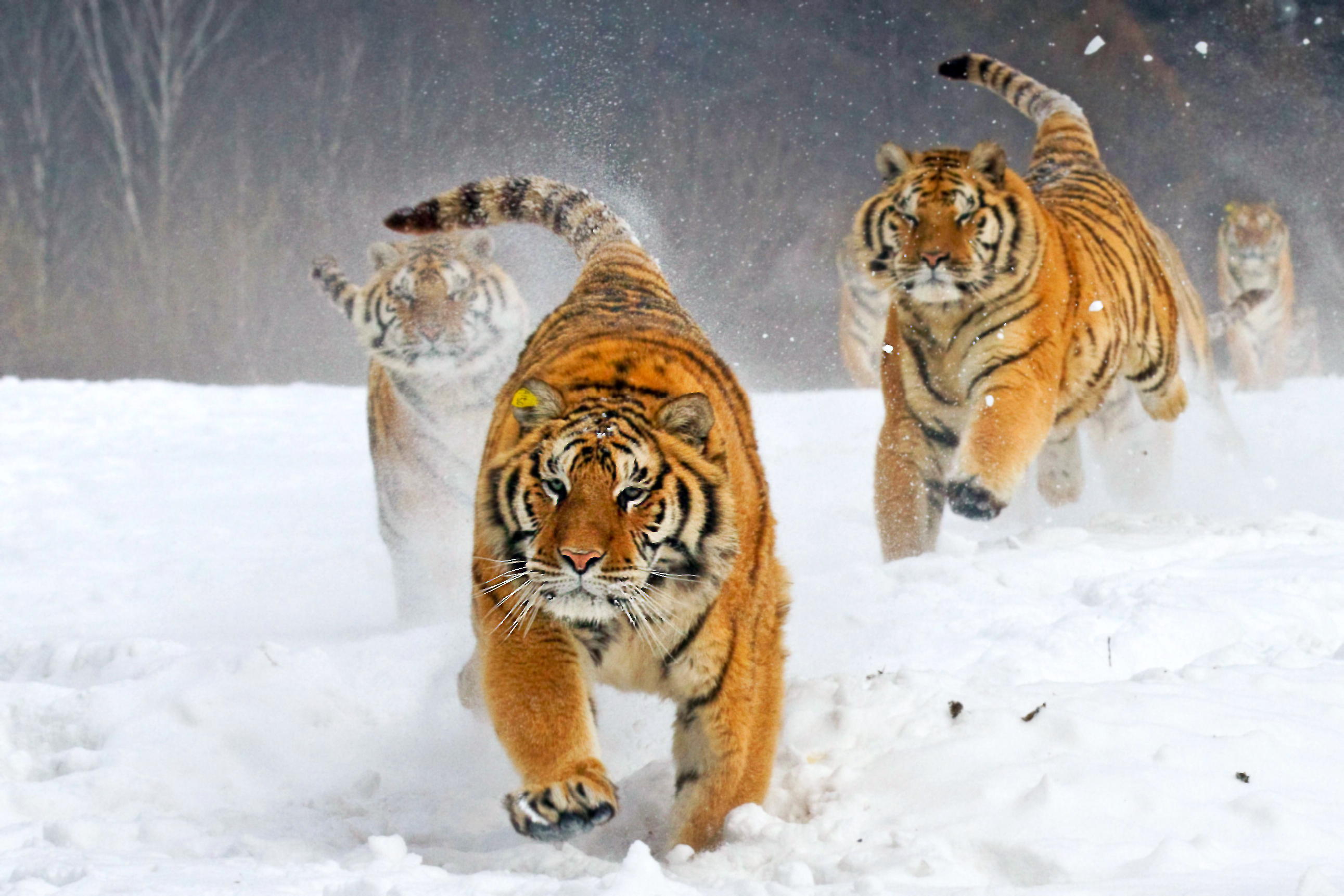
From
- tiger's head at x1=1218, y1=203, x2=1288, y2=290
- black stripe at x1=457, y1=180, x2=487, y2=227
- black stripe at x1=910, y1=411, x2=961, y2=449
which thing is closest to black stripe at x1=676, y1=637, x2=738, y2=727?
black stripe at x1=457, y1=180, x2=487, y2=227

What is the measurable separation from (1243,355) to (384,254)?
7.45 metres

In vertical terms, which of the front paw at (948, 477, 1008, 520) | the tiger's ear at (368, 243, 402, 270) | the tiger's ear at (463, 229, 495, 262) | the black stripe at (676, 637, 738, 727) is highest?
the tiger's ear at (463, 229, 495, 262)

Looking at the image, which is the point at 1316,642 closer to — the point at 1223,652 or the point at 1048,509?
the point at 1223,652

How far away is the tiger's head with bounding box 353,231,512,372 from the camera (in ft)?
15.4

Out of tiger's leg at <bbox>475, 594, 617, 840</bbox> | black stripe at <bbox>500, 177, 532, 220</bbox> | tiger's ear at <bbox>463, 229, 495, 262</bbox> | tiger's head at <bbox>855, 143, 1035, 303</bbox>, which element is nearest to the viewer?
tiger's leg at <bbox>475, 594, 617, 840</bbox>

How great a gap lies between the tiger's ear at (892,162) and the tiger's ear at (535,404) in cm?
242

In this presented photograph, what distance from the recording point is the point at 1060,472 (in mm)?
5578

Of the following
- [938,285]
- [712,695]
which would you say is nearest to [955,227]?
[938,285]

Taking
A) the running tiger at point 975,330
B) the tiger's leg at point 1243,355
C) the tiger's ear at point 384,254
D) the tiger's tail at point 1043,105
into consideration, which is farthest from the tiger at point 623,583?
Result: the tiger's leg at point 1243,355

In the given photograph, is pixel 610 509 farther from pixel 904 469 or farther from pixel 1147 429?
pixel 1147 429

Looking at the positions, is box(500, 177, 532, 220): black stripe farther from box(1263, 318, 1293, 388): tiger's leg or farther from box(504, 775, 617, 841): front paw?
box(1263, 318, 1293, 388): tiger's leg

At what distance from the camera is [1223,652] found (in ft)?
9.95

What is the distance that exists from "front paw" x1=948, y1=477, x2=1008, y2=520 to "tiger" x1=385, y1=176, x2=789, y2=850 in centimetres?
139

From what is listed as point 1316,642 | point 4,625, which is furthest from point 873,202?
point 4,625
